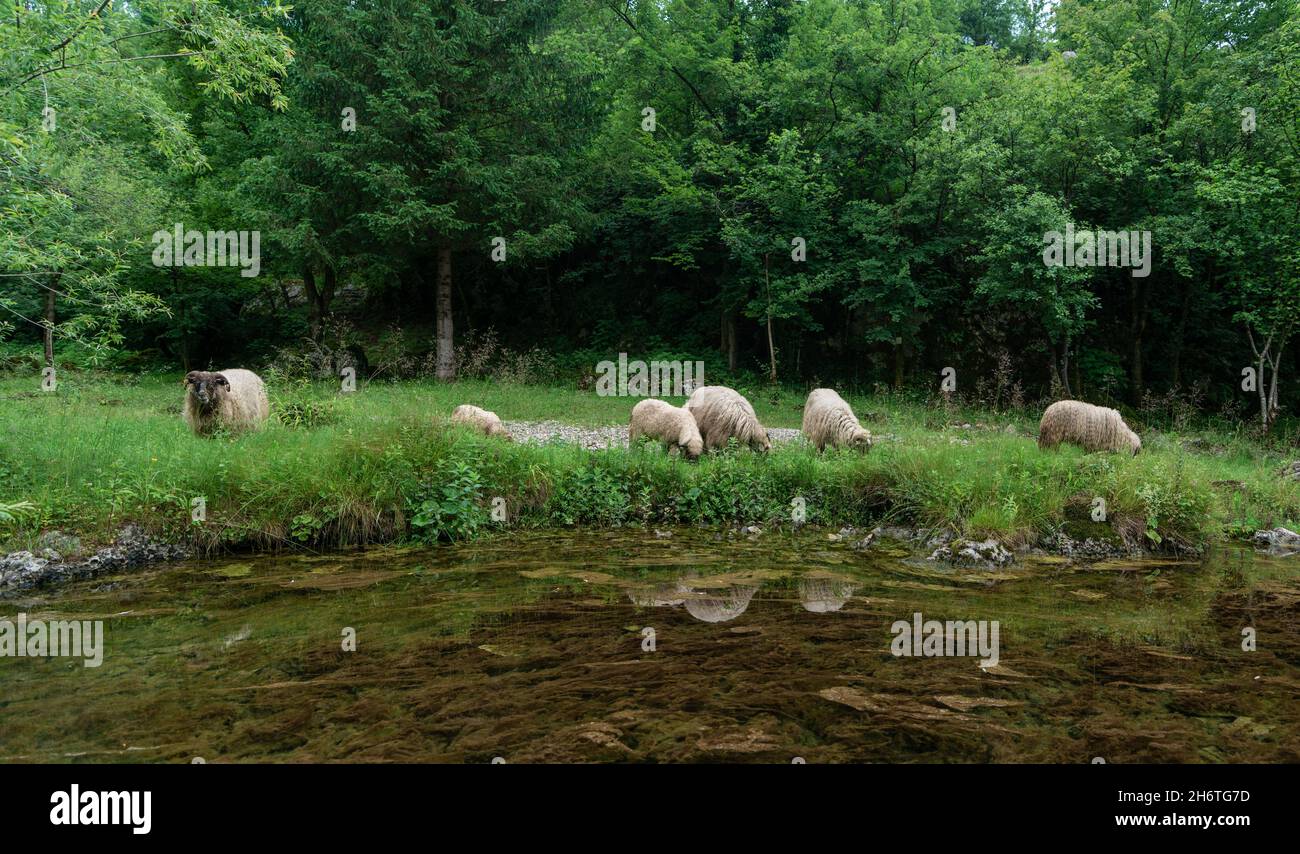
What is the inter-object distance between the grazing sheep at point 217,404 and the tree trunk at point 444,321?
10.9 metres

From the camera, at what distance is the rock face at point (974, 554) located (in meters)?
6.98

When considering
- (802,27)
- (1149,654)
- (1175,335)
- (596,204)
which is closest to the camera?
(1149,654)

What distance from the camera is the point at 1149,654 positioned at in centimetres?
423

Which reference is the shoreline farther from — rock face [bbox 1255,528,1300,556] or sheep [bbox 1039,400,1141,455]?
sheep [bbox 1039,400,1141,455]

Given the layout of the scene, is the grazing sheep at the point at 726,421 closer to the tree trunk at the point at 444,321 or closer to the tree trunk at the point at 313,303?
the tree trunk at the point at 444,321

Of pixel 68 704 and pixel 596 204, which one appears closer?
pixel 68 704

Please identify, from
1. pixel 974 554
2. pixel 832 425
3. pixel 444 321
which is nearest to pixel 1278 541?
pixel 974 554

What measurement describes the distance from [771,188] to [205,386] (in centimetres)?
1694

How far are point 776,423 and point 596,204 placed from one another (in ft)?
45.5

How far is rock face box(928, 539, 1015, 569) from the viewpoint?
6.98m

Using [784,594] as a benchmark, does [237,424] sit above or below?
above

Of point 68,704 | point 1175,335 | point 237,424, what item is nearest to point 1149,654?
point 68,704

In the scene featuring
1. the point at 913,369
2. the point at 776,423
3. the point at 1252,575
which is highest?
the point at 913,369
